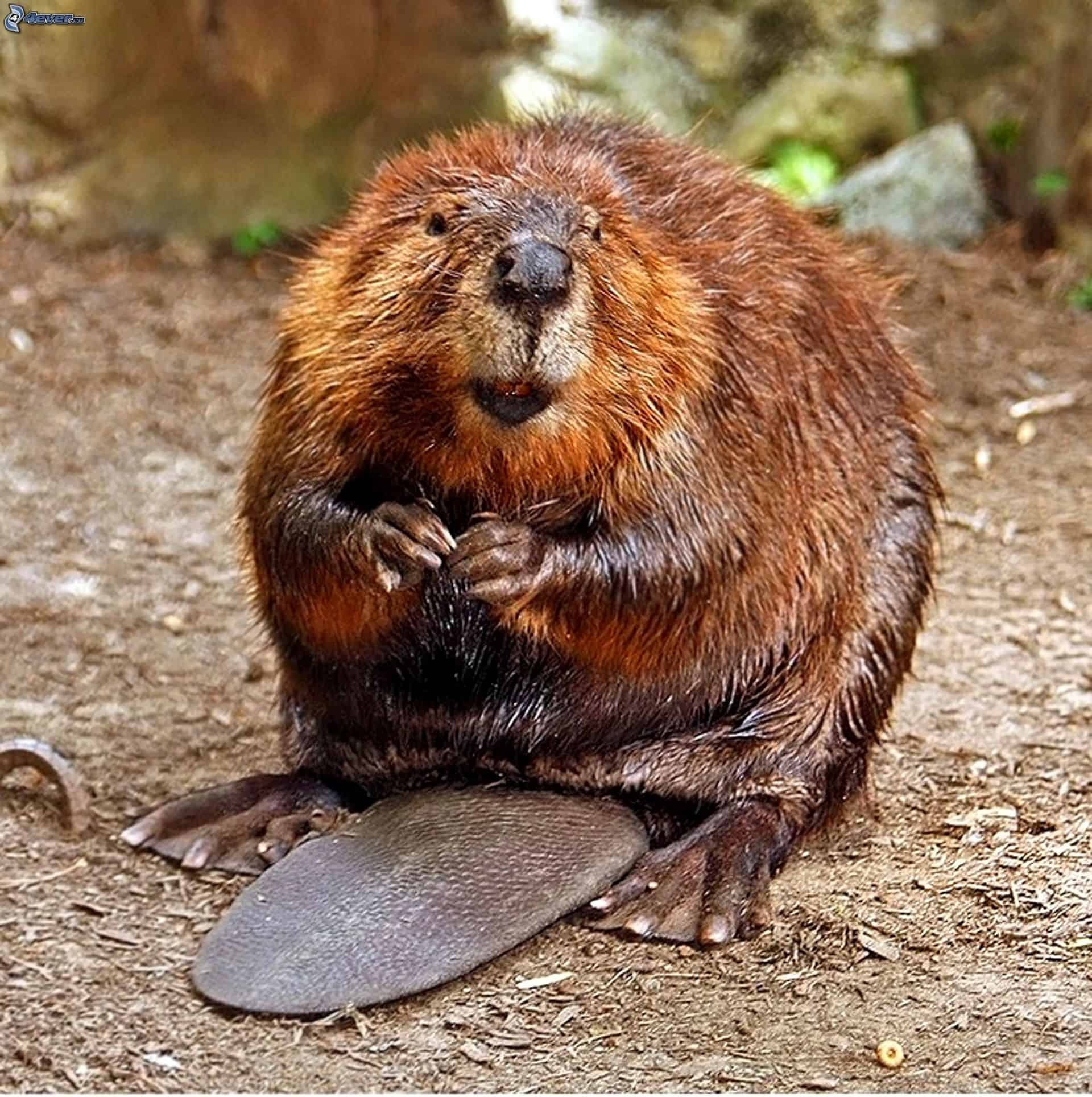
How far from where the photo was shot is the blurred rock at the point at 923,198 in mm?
7320

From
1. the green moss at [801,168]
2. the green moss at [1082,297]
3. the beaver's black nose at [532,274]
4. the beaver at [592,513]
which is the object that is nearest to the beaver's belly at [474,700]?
the beaver at [592,513]

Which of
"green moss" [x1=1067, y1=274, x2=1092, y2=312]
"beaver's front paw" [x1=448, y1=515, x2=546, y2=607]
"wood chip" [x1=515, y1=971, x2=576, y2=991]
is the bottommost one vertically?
"wood chip" [x1=515, y1=971, x2=576, y2=991]

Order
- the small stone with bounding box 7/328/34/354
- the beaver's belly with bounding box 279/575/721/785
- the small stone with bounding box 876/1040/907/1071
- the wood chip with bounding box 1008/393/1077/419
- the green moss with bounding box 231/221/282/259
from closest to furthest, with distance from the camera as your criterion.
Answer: the small stone with bounding box 876/1040/907/1071 → the beaver's belly with bounding box 279/575/721/785 → the wood chip with bounding box 1008/393/1077/419 → the small stone with bounding box 7/328/34/354 → the green moss with bounding box 231/221/282/259

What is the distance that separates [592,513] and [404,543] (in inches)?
12.4

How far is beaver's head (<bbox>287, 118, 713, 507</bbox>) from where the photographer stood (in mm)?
2744

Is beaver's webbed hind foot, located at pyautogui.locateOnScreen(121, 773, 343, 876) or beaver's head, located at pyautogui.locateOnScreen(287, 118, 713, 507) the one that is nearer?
beaver's head, located at pyautogui.locateOnScreen(287, 118, 713, 507)

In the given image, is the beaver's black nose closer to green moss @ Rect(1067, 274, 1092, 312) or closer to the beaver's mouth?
the beaver's mouth

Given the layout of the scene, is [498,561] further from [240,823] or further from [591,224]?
[240,823]

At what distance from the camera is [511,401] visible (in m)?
2.82

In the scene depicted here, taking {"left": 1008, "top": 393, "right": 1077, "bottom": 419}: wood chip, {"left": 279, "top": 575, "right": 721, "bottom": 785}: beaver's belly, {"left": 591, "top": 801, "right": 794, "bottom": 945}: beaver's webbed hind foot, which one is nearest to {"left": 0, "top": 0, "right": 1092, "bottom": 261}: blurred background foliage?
{"left": 1008, "top": 393, "right": 1077, "bottom": 419}: wood chip

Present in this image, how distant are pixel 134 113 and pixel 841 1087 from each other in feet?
18.0

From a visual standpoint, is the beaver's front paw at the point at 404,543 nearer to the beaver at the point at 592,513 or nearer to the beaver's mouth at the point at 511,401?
the beaver at the point at 592,513

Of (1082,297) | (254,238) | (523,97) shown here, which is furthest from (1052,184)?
(254,238)

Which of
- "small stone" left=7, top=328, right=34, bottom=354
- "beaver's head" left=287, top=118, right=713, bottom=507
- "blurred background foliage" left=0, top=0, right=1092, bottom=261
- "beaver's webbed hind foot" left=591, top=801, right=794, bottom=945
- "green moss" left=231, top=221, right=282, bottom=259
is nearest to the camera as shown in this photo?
"beaver's head" left=287, top=118, right=713, bottom=507
